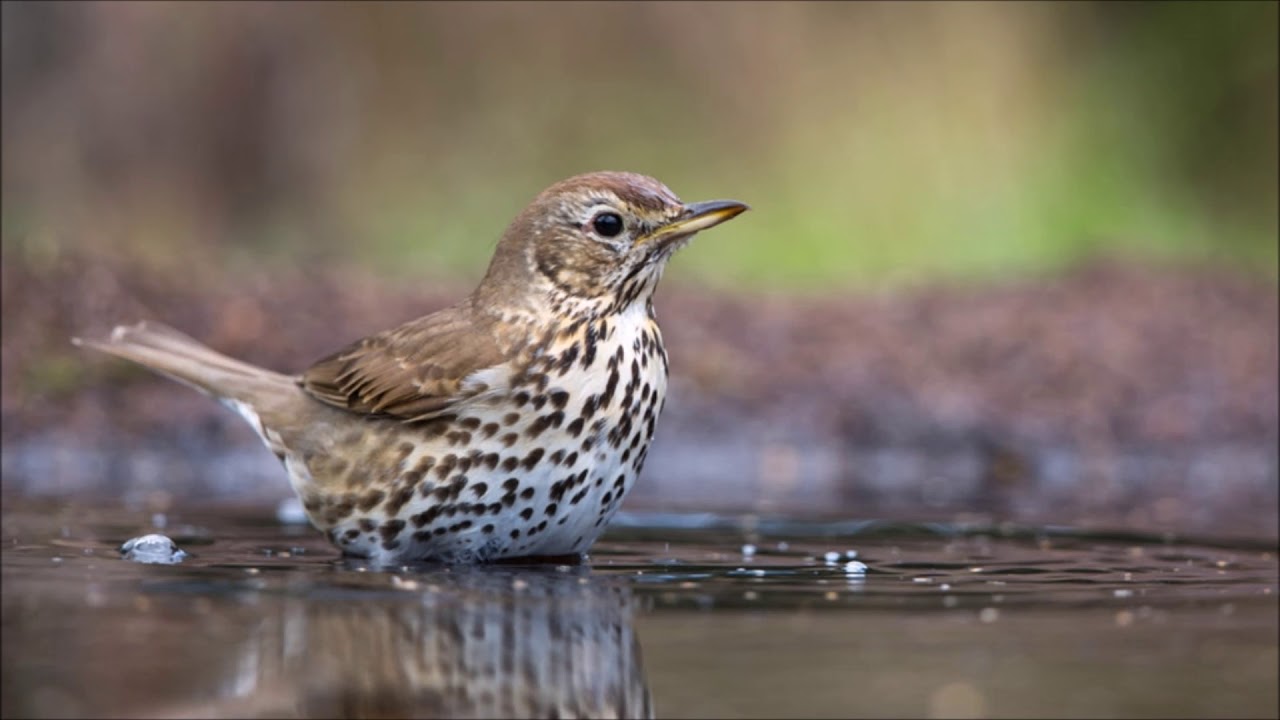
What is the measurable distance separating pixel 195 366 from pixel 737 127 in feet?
32.3

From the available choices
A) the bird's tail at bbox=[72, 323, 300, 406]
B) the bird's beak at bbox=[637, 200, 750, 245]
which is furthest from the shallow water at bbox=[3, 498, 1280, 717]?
the bird's beak at bbox=[637, 200, 750, 245]

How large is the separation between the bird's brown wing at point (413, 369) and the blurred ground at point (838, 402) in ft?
4.49

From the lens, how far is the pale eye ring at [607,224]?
18.0 ft

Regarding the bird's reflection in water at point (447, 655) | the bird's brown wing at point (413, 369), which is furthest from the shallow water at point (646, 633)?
the bird's brown wing at point (413, 369)

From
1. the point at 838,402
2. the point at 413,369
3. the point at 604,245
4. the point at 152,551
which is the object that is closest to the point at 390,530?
the point at 413,369

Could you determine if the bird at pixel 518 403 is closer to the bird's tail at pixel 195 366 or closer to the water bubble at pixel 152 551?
the bird's tail at pixel 195 366

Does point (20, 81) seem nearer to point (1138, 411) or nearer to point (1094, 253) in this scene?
→ point (1094, 253)

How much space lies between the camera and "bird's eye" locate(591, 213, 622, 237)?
5.49 m

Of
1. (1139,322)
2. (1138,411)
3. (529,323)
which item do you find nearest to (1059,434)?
(1138,411)

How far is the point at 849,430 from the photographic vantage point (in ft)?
27.8

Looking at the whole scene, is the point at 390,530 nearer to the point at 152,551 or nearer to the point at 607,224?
the point at 152,551

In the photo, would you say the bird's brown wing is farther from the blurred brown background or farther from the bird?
the blurred brown background

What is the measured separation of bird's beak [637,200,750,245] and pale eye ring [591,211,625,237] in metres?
0.08

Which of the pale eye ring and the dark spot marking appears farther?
the pale eye ring
